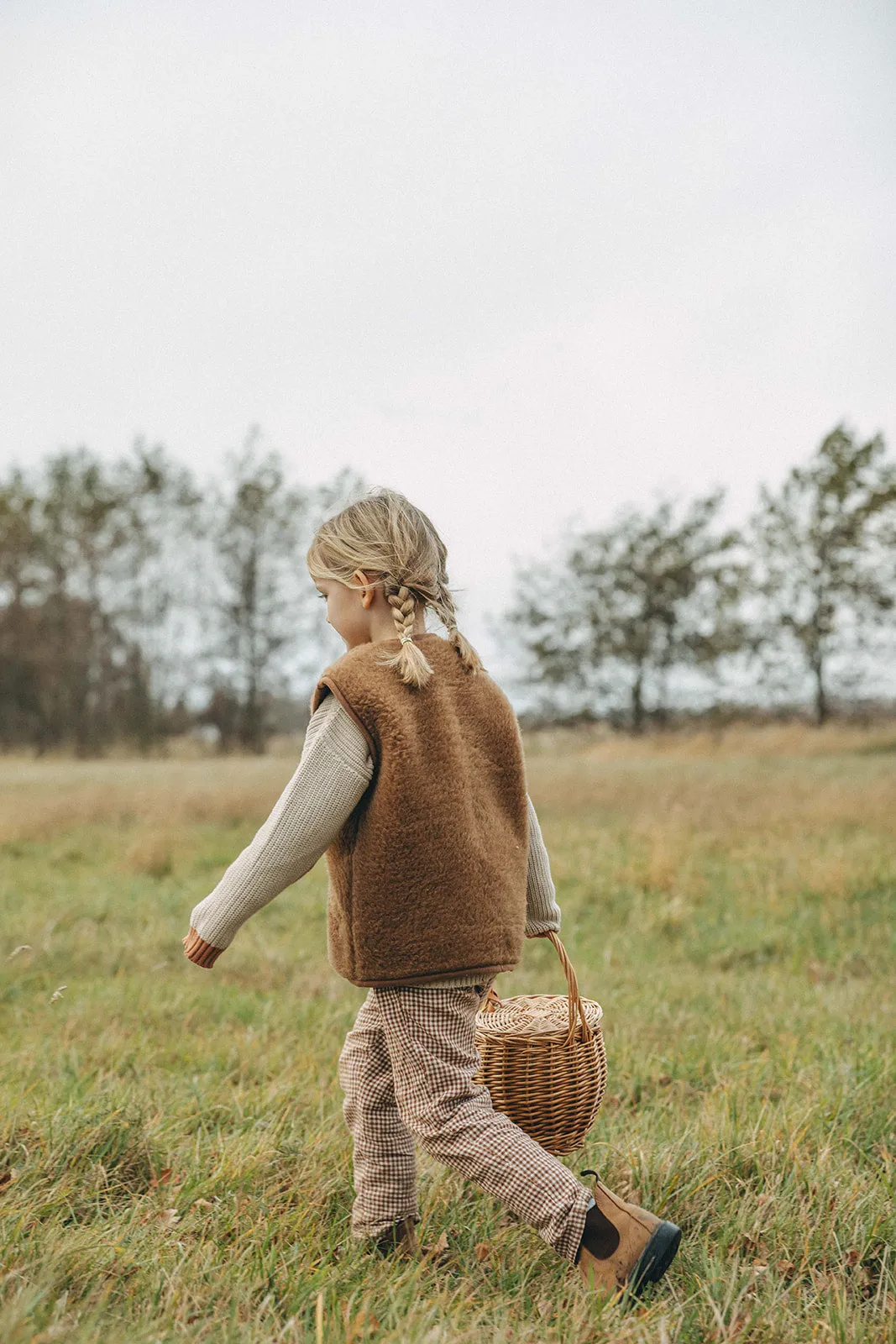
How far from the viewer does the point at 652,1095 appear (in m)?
3.79

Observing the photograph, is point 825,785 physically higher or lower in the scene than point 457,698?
lower

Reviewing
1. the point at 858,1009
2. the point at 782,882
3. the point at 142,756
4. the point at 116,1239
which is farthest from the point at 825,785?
the point at 142,756

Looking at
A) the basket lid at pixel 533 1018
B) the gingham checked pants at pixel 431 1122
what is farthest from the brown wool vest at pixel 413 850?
the basket lid at pixel 533 1018

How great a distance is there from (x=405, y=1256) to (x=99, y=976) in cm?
320

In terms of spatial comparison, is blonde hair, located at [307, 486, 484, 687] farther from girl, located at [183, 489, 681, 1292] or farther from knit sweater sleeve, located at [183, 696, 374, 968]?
knit sweater sleeve, located at [183, 696, 374, 968]

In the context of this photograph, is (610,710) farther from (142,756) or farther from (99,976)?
(99,976)

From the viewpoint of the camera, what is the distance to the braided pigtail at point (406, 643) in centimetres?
246

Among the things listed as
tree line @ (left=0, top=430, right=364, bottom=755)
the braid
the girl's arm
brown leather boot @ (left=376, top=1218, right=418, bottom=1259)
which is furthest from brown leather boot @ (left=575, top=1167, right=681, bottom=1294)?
tree line @ (left=0, top=430, right=364, bottom=755)

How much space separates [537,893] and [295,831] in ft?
2.87

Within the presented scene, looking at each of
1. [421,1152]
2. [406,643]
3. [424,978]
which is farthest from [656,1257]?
[406,643]

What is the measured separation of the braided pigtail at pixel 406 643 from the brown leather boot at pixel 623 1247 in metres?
1.22

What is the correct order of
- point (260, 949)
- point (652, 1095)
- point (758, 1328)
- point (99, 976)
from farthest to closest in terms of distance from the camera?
point (260, 949)
point (99, 976)
point (652, 1095)
point (758, 1328)

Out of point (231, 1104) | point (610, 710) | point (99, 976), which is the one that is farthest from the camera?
point (610, 710)

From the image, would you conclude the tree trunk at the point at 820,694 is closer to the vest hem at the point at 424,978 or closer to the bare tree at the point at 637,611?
the bare tree at the point at 637,611
